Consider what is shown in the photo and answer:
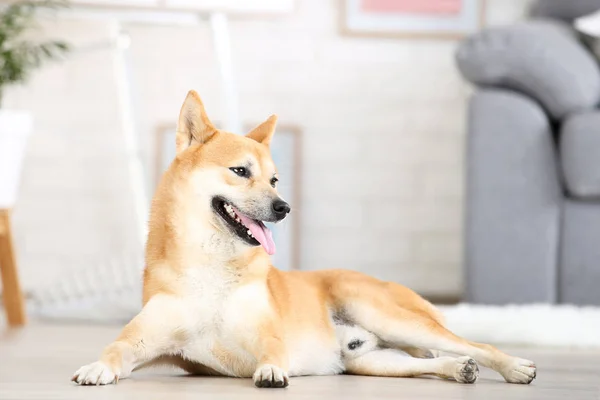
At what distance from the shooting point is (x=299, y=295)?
1584mm

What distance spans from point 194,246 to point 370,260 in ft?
7.68

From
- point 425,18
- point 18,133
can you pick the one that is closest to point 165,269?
point 18,133

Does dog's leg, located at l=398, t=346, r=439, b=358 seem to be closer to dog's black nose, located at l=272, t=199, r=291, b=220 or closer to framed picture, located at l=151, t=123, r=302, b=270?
dog's black nose, located at l=272, t=199, r=291, b=220

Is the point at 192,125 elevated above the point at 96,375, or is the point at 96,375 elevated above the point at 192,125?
the point at 192,125

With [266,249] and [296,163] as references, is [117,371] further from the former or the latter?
[296,163]

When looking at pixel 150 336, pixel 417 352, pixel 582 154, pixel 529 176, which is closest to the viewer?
pixel 150 336

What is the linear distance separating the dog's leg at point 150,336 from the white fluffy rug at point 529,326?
102 cm

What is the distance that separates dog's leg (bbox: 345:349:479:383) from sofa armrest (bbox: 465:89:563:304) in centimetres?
125

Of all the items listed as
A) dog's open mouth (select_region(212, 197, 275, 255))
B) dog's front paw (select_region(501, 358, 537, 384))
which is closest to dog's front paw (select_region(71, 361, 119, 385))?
dog's open mouth (select_region(212, 197, 275, 255))

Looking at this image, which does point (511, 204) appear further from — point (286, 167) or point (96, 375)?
point (96, 375)

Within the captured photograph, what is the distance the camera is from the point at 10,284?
2.63 m

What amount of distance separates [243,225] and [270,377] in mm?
287

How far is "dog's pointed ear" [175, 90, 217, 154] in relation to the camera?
1.50 metres

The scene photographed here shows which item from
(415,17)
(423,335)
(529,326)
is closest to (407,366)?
(423,335)
